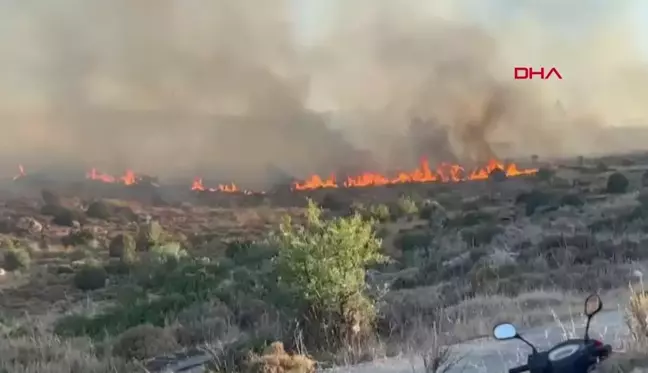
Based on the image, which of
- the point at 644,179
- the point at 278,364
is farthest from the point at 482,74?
the point at 278,364

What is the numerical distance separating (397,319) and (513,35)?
2023 millimetres

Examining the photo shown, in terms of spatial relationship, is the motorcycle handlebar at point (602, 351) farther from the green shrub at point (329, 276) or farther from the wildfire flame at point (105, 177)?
the wildfire flame at point (105, 177)

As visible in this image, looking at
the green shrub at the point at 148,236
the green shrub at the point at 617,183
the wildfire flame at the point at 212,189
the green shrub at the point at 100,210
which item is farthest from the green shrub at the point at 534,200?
the green shrub at the point at 100,210

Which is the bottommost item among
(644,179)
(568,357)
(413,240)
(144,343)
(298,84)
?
(144,343)

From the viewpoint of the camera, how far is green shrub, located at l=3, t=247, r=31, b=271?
418 cm

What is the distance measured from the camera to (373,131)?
15.4ft

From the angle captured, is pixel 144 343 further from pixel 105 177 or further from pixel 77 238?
pixel 105 177

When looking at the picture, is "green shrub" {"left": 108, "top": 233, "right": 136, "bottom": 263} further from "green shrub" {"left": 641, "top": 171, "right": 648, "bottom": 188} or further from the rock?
"green shrub" {"left": 641, "top": 171, "right": 648, "bottom": 188}

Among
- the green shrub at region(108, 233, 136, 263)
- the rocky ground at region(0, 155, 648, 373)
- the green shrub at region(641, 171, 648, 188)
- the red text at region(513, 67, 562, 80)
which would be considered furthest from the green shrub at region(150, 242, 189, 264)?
the green shrub at region(641, 171, 648, 188)

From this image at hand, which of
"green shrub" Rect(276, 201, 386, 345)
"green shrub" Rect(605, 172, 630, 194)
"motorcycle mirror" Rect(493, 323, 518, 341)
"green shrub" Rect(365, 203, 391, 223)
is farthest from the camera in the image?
"green shrub" Rect(605, 172, 630, 194)

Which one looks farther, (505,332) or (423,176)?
(423,176)

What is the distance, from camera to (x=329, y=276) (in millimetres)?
3916

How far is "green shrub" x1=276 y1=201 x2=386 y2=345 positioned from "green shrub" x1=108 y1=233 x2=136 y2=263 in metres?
0.88

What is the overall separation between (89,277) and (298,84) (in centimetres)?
169
